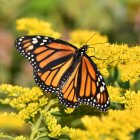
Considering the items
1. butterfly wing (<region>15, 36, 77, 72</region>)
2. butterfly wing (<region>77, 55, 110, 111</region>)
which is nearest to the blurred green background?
butterfly wing (<region>15, 36, 77, 72</region>)

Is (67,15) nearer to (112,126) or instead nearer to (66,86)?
(66,86)

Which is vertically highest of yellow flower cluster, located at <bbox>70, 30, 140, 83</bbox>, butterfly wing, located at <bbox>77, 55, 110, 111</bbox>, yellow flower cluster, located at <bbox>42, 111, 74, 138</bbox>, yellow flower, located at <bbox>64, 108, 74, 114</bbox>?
yellow flower cluster, located at <bbox>70, 30, 140, 83</bbox>

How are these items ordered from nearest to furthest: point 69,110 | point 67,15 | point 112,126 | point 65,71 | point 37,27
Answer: point 112,126
point 69,110
point 65,71
point 37,27
point 67,15

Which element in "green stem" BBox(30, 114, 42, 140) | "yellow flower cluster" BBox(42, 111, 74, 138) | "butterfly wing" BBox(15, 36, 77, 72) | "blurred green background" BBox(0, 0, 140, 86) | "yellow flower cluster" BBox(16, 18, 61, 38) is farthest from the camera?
"blurred green background" BBox(0, 0, 140, 86)

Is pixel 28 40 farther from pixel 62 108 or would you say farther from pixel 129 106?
pixel 129 106

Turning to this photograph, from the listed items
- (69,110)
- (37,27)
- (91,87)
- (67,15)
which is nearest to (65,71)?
(91,87)

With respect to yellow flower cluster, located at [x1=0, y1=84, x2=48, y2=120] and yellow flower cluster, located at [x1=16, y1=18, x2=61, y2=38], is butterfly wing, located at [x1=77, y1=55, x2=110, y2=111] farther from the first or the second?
yellow flower cluster, located at [x1=16, y1=18, x2=61, y2=38]

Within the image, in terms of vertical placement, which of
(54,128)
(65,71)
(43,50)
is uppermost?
(43,50)
